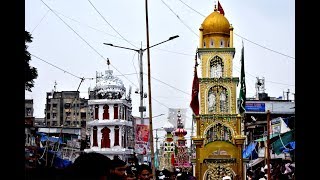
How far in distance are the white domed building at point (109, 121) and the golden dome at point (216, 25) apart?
1765 centimetres

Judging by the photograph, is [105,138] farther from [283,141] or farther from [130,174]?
[130,174]

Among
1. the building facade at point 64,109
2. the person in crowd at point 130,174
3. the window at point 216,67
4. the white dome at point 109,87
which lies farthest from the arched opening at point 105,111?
the person in crowd at point 130,174

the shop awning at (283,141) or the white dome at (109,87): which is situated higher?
the white dome at (109,87)

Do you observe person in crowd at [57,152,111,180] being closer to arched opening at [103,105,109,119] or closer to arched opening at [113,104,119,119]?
arched opening at [113,104,119,119]

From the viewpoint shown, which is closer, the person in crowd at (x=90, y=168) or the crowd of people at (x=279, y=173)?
the person in crowd at (x=90, y=168)

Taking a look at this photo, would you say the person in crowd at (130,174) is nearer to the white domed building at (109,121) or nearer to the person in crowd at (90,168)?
the person in crowd at (90,168)

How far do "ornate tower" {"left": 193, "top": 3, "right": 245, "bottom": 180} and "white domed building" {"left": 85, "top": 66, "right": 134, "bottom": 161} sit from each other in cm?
1954

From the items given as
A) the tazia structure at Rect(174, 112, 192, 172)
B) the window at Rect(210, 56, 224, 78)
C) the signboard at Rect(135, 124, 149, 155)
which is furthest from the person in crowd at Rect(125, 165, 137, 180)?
the tazia structure at Rect(174, 112, 192, 172)

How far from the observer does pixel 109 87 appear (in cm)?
5950

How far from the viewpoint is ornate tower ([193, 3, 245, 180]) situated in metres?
Result: 39.7

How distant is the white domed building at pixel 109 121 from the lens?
59750mm

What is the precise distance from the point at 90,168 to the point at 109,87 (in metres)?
56.5

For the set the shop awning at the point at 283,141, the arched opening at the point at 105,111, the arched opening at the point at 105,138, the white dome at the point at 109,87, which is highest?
the white dome at the point at 109,87
